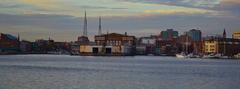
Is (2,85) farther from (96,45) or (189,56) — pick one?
(96,45)

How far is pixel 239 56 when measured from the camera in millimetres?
160625

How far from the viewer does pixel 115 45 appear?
638 feet

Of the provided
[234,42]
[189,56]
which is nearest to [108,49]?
[189,56]

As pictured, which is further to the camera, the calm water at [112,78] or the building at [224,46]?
the building at [224,46]

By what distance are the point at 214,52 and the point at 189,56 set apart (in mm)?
9003

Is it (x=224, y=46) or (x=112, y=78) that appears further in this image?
(x=224, y=46)

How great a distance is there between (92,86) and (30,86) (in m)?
4.23

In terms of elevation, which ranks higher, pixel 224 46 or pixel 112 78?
pixel 224 46

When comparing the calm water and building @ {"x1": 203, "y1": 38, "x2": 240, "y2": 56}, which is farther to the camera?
building @ {"x1": 203, "y1": 38, "x2": 240, "y2": 56}

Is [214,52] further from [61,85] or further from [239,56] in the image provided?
[61,85]

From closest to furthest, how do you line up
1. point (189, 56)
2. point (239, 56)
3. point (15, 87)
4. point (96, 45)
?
1. point (15, 87)
2. point (239, 56)
3. point (189, 56)
4. point (96, 45)

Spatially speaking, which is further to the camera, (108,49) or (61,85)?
(108,49)

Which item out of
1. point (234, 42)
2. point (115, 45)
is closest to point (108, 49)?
point (115, 45)

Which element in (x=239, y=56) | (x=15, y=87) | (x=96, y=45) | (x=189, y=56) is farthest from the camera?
(x=96, y=45)
